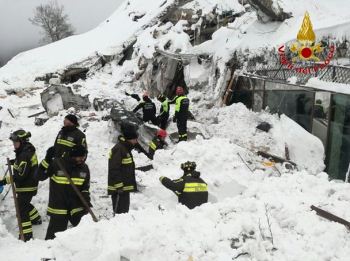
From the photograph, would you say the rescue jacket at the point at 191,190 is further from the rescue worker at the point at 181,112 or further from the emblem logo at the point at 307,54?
the emblem logo at the point at 307,54

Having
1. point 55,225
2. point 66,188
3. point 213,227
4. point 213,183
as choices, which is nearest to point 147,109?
point 213,183

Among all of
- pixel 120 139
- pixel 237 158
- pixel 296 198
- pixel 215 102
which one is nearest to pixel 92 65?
pixel 215 102

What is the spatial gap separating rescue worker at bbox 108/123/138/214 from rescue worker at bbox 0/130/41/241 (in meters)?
1.23

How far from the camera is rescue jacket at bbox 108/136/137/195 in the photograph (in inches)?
216

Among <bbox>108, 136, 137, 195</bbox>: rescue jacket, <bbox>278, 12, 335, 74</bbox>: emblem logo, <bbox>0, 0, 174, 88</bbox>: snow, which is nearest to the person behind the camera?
<bbox>108, 136, 137, 195</bbox>: rescue jacket

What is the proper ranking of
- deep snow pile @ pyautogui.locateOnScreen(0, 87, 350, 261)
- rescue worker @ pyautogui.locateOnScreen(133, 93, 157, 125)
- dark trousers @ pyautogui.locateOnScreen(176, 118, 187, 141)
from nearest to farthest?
deep snow pile @ pyautogui.locateOnScreen(0, 87, 350, 261) < dark trousers @ pyautogui.locateOnScreen(176, 118, 187, 141) < rescue worker @ pyautogui.locateOnScreen(133, 93, 157, 125)

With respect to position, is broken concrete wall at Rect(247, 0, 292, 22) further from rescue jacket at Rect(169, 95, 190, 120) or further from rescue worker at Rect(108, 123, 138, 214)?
rescue worker at Rect(108, 123, 138, 214)

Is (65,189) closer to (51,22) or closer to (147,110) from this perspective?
(147,110)

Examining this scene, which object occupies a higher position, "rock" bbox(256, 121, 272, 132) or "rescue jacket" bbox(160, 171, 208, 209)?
"rescue jacket" bbox(160, 171, 208, 209)

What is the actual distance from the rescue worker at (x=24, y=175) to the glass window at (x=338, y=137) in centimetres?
661

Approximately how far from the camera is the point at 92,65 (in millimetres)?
19828

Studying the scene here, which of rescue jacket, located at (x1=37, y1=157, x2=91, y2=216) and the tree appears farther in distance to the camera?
the tree

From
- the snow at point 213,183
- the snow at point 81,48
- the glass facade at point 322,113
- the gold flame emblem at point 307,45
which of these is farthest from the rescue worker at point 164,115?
the snow at point 81,48

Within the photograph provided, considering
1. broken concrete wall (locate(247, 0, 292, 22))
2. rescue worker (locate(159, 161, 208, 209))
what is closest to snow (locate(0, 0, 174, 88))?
broken concrete wall (locate(247, 0, 292, 22))
